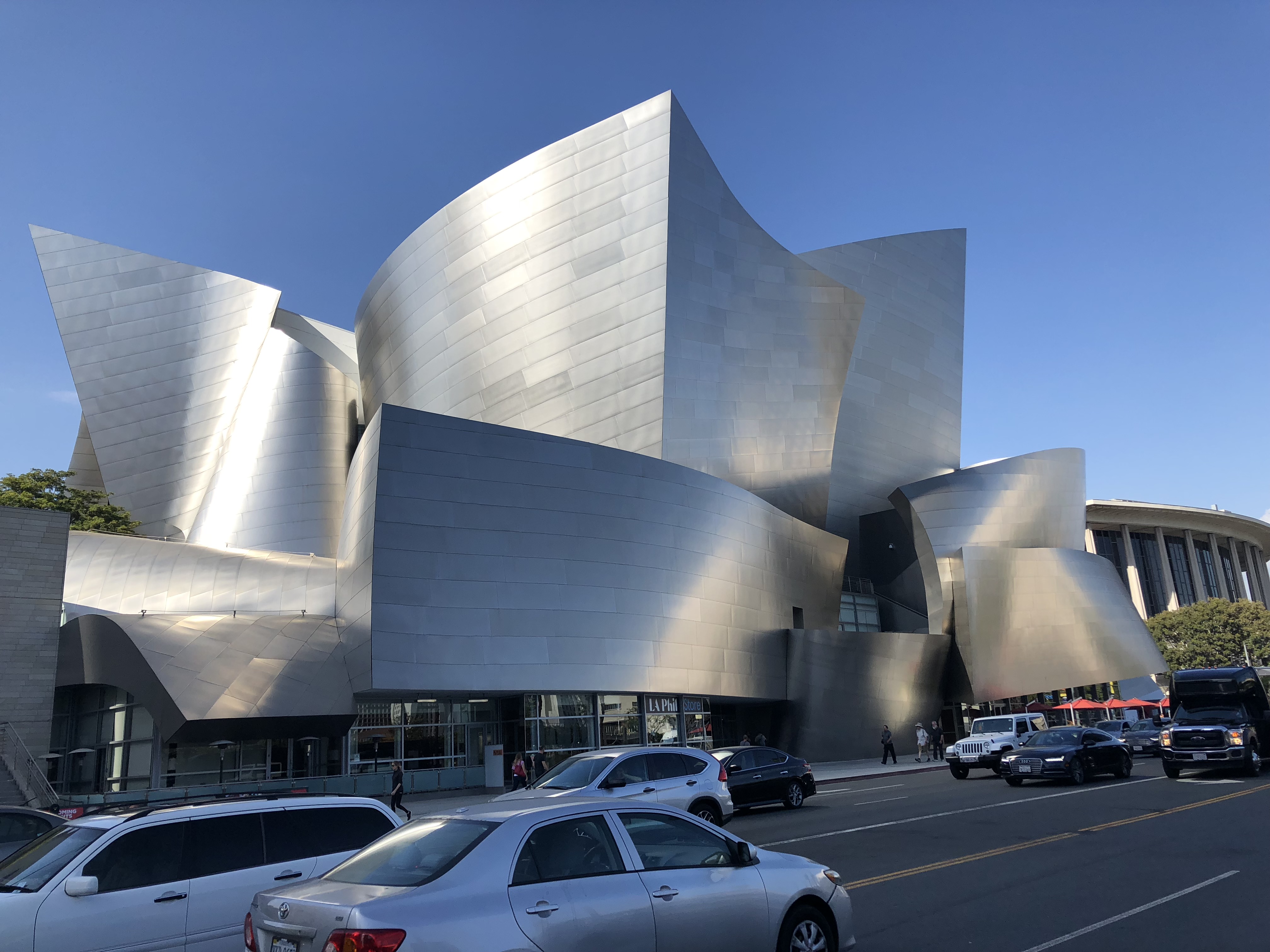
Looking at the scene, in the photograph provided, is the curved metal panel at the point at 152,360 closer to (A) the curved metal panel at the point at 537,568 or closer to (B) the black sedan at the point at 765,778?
(A) the curved metal panel at the point at 537,568

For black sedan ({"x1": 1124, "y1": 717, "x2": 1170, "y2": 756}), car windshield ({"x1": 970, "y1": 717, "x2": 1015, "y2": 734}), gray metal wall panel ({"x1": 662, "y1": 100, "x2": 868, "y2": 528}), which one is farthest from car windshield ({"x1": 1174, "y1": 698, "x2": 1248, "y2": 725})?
gray metal wall panel ({"x1": 662, "y1": 100, "x2": 868, "y2": 528})

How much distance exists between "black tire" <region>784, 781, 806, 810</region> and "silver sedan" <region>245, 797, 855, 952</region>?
41.8ft

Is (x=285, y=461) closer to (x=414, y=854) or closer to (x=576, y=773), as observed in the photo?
(x=576, y=773)

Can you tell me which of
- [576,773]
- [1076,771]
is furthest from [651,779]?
[1076,771]

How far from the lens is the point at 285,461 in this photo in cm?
4419

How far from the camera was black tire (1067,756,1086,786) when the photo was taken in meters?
20.5

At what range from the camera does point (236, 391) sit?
48.7 meters

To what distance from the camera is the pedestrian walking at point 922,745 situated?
129 feet

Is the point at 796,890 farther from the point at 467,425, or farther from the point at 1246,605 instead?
the point at 1246,605

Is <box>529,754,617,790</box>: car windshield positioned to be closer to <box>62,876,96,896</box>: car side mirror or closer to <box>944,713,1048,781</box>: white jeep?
<box>62,876,96,896</box>: car side mirror

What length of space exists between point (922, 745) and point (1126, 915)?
109ft

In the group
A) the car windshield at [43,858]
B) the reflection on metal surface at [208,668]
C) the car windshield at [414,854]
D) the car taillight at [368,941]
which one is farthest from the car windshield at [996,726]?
the car taillight at [368,941]

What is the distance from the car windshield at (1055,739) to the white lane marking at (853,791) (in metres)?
3.74

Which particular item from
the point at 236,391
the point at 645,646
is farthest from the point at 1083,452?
the point at 236,391
